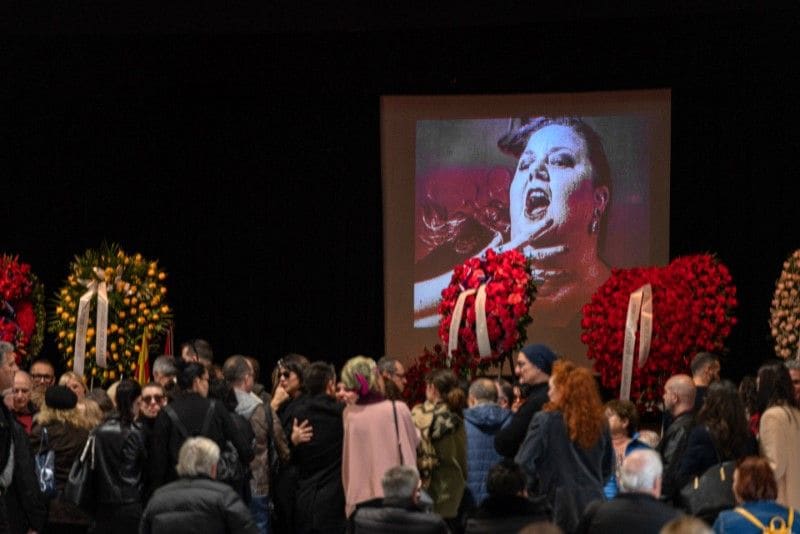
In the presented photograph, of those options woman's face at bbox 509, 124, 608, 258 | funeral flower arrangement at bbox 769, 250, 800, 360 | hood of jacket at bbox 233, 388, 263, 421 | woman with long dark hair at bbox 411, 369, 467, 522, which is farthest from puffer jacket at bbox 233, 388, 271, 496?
woman's face at bbox 509, 124, 608, 258

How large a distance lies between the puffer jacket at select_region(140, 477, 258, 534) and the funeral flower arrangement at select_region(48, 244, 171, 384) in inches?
181

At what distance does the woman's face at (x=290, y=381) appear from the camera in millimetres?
8062

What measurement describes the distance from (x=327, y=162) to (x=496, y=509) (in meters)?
8.84

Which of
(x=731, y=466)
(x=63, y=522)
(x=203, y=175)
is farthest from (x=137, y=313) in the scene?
(x=731, y=466)

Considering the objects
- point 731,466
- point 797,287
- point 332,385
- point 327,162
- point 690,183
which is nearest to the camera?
point 731,466

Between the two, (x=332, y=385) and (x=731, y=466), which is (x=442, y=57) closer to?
(x=332, y=385)

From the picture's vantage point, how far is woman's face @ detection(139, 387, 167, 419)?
7289 mm

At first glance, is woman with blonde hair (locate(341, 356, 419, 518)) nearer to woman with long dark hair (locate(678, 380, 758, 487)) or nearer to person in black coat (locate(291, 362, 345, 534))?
person in black coat (locate(291, 362, 345, 534))

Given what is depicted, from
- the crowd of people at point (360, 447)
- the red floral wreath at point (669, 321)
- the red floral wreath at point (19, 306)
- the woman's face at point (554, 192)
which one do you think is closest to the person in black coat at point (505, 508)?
the crowd of people at point (360, 447)

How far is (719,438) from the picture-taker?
6.77m

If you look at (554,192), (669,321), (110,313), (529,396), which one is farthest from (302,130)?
(529,396)

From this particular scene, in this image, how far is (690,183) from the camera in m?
13.4

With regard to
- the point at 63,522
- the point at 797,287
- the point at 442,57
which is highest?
the point at 442,57

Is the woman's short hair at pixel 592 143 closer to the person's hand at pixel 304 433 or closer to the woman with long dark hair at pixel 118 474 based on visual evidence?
the person's hand at pixel 304 433
